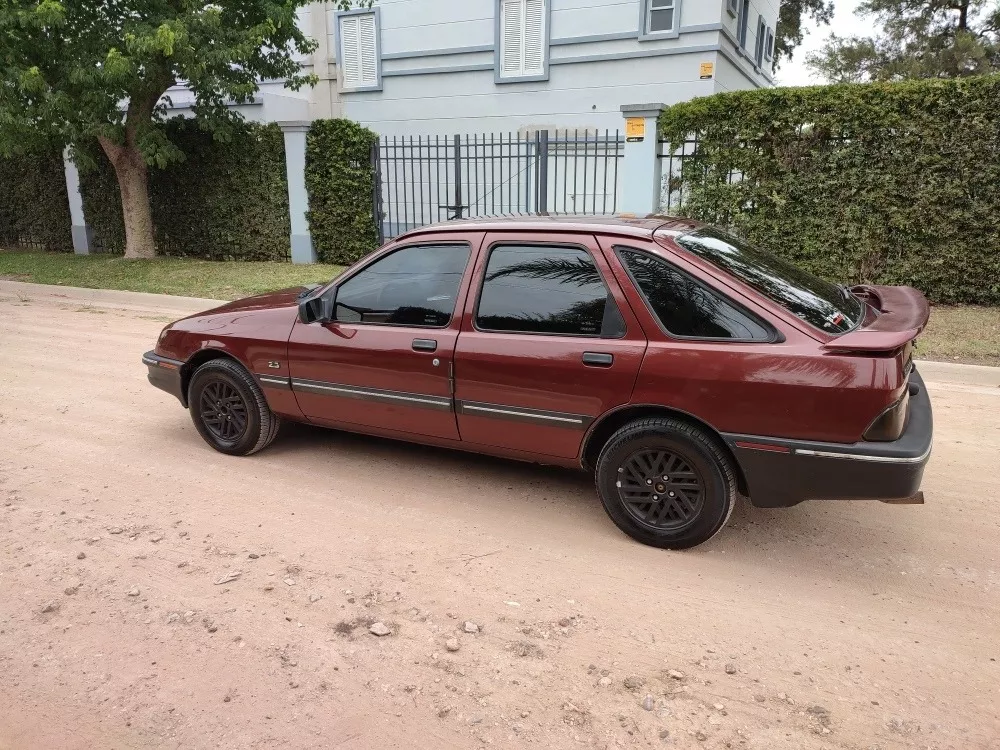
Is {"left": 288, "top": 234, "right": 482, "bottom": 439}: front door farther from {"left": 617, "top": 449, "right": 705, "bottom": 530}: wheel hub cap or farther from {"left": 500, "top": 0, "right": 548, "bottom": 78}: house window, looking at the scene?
{"left": 500, "top": 0, "right": 548, "bottom": 78}: house window

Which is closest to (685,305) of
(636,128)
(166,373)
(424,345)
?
(424,345)

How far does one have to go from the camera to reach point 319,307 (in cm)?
443

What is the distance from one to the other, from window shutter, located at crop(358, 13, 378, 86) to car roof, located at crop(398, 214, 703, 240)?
1514cm

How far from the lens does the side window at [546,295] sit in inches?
145

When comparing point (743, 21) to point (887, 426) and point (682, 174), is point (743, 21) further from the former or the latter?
point (887, 426)

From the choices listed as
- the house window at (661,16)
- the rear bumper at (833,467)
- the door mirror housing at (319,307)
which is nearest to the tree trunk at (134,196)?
the house window at (661,16)

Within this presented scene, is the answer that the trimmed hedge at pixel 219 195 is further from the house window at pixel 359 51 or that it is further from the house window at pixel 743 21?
the house window at pixel 743 21

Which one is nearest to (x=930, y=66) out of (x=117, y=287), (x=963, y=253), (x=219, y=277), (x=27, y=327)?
(x=963, y=253)

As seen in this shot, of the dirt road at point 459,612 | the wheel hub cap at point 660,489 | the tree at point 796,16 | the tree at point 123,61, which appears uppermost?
the tree at point 796,16

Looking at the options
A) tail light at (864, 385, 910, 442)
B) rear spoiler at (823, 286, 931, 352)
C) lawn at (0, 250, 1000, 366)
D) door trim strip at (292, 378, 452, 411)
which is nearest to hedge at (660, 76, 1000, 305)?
lawn at (0, 250, 1000, 366)

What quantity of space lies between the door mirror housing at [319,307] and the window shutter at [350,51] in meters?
15.3

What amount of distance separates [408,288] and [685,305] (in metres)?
1.63

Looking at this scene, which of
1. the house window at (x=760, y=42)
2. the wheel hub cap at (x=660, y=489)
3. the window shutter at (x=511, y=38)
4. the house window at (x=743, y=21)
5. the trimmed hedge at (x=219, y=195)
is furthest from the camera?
the house window at (x=760, y=42)

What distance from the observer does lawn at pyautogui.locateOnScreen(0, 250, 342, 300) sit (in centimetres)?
1189
